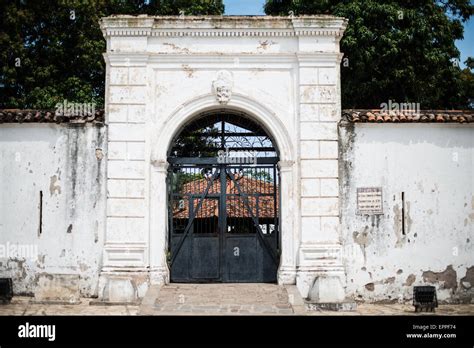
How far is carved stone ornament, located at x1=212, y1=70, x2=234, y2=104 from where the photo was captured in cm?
1133

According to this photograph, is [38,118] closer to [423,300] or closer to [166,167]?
[166,167]

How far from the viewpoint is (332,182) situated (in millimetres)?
11180

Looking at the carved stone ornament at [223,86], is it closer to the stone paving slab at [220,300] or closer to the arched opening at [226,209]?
the arched opening at [226,209]

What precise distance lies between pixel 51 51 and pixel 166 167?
32.9 feet

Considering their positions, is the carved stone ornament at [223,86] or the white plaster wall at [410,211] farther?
the carved stone ornament at [223,86]

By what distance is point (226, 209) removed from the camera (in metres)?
11.7

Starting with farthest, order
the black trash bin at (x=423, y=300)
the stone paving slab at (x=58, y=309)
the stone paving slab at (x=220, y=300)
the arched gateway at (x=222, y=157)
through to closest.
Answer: the arched gateway at (x=222, y=157) → the black trash bin at (x=423, y=300) → the stone paving slab at (x=58, y=309) → the stone paving slab at (x=220, y=300)

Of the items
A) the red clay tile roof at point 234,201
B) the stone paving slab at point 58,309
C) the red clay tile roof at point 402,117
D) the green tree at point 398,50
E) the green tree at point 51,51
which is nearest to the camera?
the stone paving slab at point 58,309

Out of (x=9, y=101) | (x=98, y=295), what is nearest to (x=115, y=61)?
(x=98, y=295)

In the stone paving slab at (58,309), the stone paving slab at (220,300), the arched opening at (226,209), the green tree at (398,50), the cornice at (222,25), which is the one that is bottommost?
the stone paving slab at (58,309)

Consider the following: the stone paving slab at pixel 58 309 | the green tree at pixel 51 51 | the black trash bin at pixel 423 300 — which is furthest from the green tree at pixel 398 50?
the stone paving slab at pixel 58 309

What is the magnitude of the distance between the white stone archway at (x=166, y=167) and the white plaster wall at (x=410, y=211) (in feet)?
3.41

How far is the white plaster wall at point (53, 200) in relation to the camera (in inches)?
440

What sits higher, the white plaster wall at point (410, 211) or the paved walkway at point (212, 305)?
the white plaster wall at point (410, 211)
